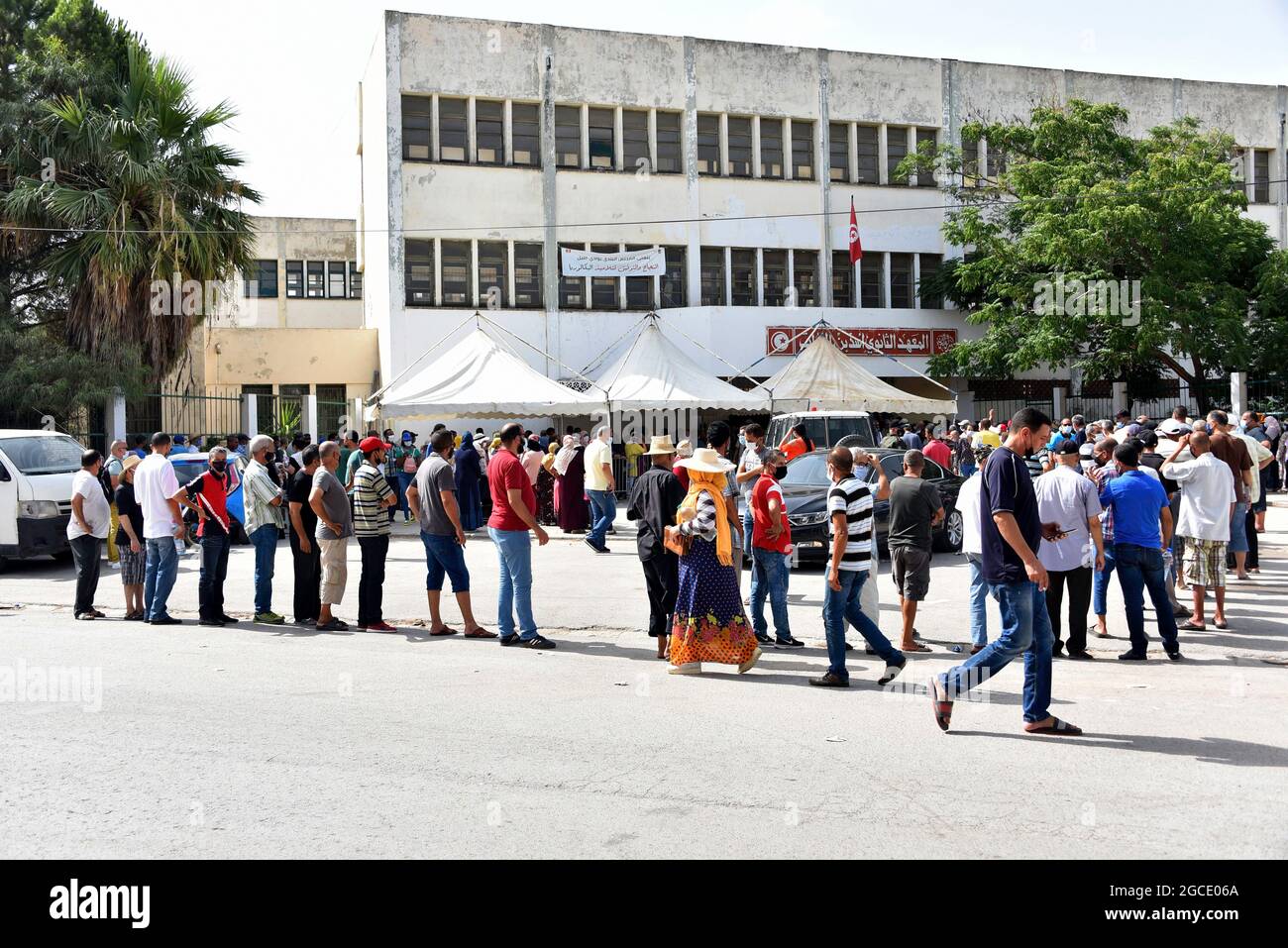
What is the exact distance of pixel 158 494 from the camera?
1225 cm

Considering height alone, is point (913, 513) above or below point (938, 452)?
below

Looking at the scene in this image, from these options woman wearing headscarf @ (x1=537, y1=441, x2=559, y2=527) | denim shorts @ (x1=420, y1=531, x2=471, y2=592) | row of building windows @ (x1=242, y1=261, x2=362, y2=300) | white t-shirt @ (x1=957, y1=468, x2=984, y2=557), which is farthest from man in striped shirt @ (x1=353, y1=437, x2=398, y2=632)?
row of building windows @ (x1=242, y1=261, x2=362, y2=300)

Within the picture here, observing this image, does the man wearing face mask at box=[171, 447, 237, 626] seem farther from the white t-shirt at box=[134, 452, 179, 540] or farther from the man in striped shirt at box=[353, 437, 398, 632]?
the man in striped shirt at box=[353, 437, 398, 632]

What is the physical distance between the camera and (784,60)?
34281 millimetres

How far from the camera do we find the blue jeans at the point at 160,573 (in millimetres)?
12352

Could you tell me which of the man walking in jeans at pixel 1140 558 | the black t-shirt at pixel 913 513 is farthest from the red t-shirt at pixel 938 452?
the man walking in jeans at pixel 1140 558

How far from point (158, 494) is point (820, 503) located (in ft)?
25.9

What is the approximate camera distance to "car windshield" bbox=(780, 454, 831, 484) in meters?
15.8

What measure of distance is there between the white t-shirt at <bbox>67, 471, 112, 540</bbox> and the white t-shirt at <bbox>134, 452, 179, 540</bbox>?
81 cm

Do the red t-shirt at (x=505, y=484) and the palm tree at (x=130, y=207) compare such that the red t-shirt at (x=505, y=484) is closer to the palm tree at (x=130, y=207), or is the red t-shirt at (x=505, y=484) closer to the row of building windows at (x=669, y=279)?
the palm tree at (x=130, y=207)

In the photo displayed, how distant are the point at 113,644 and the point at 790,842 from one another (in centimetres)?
794

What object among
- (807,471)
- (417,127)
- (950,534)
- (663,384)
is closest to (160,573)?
(807,471)

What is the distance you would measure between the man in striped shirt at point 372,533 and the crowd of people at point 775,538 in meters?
0.02

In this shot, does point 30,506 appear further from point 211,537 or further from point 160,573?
point 211,537
